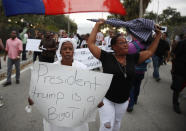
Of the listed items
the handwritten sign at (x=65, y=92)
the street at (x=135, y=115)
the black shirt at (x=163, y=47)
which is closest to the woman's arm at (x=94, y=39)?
the handwritten sign at (x=65, y=92)

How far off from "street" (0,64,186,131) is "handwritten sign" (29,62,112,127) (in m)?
1.62

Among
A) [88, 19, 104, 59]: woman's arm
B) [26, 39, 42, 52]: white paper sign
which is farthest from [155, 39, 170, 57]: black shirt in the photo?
[26, 39, 42, 52]: white paper sign

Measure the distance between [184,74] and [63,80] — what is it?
3518 millimetres

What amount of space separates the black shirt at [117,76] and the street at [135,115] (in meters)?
1.26

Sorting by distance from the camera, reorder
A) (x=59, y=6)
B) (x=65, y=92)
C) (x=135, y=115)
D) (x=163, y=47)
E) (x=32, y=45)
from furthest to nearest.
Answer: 1. (x=32, y=45)
2. (x=163, y=47)
3. (x=135, y=115)
4. (x=59, y=6)
5. (x=65, y=92)

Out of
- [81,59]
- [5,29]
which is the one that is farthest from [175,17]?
[81,59]

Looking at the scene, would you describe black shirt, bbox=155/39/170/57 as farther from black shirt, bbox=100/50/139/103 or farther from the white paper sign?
the white paper sign

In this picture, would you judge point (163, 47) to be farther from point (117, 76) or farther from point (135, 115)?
point (117, 76)

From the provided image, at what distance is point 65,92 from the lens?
2049 mm

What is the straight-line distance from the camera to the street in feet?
11.9

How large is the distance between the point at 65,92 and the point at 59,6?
4.23 ft

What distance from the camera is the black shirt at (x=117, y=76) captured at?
8.25 feet

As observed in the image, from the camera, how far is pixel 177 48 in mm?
4582

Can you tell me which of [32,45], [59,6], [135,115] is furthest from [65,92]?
[32,45]
